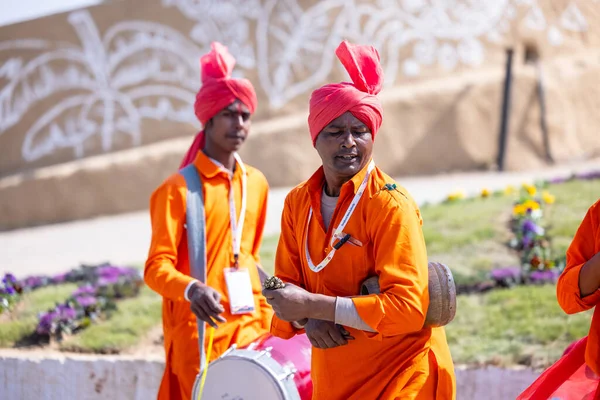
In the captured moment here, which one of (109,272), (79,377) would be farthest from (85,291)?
(79,377)

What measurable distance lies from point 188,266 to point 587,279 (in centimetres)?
226

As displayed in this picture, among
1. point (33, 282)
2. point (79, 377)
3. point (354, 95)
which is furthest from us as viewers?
point (33, 282)

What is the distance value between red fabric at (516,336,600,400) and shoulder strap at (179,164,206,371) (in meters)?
1.82

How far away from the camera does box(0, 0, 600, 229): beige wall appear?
1544 centimetres

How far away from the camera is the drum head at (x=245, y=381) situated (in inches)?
151

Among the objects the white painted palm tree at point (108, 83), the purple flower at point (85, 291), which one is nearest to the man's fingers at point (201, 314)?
the purple flower at point (85, 291)

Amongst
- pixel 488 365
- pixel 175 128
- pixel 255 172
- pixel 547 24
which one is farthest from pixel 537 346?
pixel 547 24

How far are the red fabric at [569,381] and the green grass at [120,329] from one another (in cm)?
463

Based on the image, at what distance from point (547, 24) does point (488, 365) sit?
11.7 meters

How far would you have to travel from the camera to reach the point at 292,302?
10.4 ft

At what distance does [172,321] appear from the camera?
15.6ft

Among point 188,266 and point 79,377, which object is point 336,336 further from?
point 79,377

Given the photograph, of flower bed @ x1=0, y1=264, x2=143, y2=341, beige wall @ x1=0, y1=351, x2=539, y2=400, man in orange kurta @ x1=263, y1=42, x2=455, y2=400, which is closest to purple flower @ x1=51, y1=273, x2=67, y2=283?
flower bed @ x1=0, y1=264, x2=143, y2=341

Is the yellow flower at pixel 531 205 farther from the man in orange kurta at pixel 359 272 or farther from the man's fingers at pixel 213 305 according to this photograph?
the man in orange kurta at pixel 359 272
